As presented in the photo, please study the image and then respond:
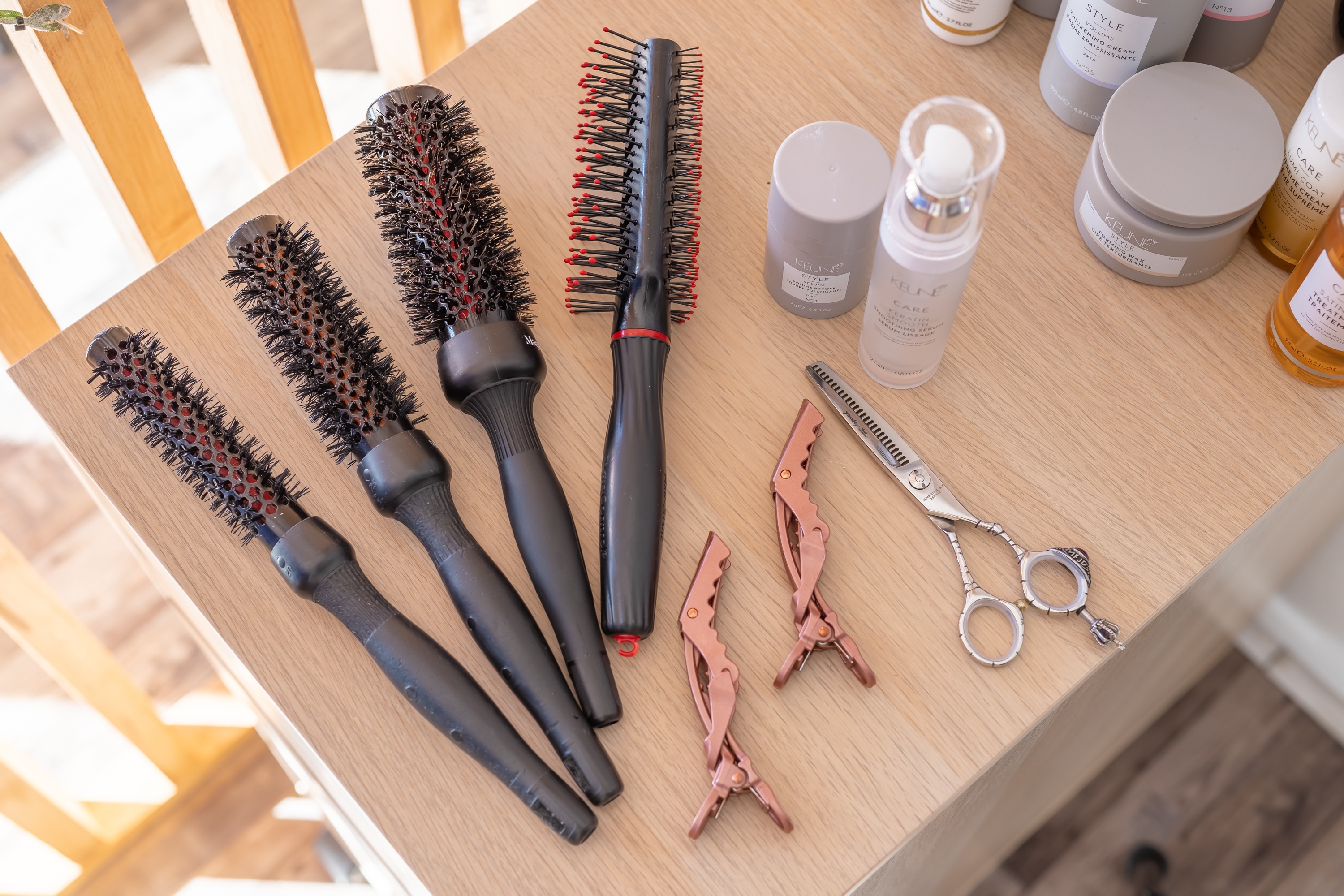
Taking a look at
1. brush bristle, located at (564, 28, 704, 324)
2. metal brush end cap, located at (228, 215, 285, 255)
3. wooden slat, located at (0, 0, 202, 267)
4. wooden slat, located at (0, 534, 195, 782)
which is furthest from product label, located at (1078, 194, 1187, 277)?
wooden slat, located at (0, 534, 195, 782)

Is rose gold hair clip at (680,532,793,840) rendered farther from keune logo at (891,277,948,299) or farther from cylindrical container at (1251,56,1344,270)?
cylindrical container at (1251,56,1344,270)

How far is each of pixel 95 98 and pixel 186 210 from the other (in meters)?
0.13

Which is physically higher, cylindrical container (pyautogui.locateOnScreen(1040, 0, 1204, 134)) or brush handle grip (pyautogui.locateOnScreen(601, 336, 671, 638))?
cylindrical container (pyautogui.locateOnScreen(1040, 0, 1204, 134))

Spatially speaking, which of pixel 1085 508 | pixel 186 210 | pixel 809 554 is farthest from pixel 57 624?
pixel 1085 508

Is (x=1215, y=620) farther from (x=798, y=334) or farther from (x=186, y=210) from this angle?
(x=186, y=210)

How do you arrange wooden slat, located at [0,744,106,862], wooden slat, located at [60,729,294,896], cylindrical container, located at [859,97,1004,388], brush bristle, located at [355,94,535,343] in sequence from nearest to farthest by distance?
1. cylindrical container, located at [859,97,1004,388]
2. brush bristle, located at [355,94,535,343]
3. wooden slat, located at [0,744,106,862]
4. wooden slat, located at [60,729,294,896]

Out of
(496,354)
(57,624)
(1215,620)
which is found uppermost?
(496,354)

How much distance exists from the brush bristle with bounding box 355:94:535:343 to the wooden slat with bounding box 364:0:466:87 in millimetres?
278

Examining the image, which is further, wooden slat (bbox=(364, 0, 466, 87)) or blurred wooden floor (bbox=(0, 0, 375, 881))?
blurred wooden floor (bbox=(0, 0, 375, 881))

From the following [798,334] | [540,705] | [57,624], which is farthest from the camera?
[57,624]

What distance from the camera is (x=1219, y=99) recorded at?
2.00ft

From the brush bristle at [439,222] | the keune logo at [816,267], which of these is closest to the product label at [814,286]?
the keune logo at [816,267]

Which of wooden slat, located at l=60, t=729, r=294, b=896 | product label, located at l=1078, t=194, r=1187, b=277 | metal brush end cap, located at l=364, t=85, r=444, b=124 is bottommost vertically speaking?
wooden slat, located at l=60, t=729, r=294, b=896

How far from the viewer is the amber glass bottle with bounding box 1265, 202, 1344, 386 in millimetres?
552
